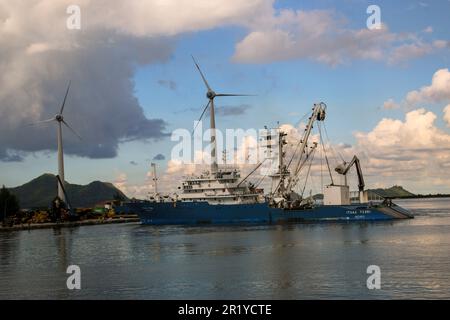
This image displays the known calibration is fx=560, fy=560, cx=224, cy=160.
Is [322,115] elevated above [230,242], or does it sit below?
above

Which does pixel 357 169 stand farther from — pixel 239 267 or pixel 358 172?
pixel 239 267

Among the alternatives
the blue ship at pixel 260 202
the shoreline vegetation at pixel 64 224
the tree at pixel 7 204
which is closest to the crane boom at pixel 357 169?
the blue ship at pixel 260 202

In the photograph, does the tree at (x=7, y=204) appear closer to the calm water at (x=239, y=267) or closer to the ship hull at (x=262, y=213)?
the ship hull at (x=262, y=213)

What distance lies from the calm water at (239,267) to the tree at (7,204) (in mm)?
74931

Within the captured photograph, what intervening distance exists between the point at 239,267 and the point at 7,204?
11086 cm

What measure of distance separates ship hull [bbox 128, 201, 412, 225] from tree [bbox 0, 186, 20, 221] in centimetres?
5785

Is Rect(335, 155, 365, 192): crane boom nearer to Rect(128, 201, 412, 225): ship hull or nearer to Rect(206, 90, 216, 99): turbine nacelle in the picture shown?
Rect(128, 201, 412, 225): ship hull

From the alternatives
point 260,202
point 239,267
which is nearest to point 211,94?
point 260,202

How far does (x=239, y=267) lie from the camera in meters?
41.5
